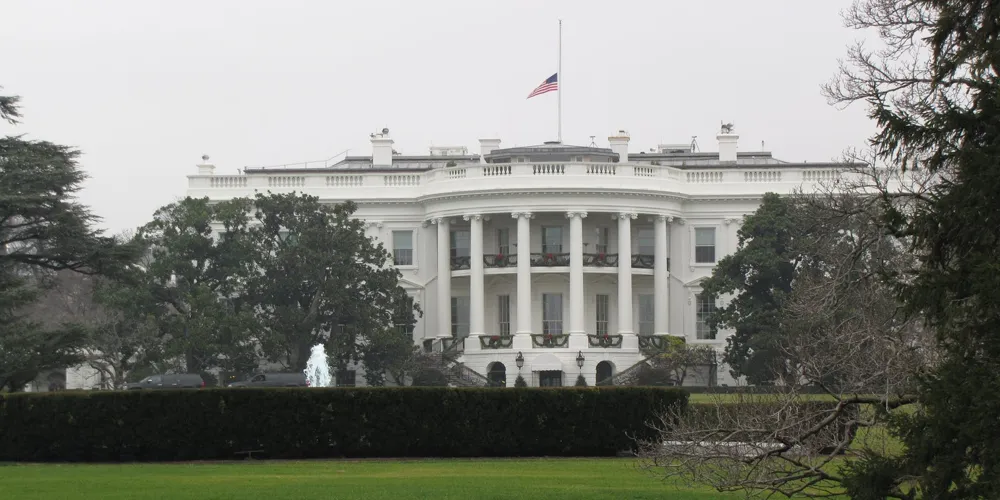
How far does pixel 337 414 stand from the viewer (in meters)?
30.9

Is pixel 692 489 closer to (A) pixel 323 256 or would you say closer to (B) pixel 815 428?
(B) pixel 815 428

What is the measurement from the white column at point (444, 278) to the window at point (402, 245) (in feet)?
8.40

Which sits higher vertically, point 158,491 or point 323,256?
point 323,256

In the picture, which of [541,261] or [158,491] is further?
[541,261]

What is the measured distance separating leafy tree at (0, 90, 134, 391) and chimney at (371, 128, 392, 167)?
4001 centimetres

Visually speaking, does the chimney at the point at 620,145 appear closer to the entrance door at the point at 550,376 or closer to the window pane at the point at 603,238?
the window pane at the point at 603,238

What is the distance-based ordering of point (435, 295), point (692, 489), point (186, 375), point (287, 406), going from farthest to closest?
1. point (435, 295)
2. point (186, 375)
3. point (287, 406)
4. point (692, 489)

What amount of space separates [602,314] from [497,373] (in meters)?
6.53

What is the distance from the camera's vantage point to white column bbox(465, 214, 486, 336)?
70062mm

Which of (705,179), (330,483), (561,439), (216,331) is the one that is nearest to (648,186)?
(705,179)

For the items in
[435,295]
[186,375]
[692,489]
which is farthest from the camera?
[435,295]

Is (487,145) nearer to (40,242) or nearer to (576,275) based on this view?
(576,275)

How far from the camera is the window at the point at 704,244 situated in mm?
73688

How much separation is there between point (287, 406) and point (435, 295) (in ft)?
141
